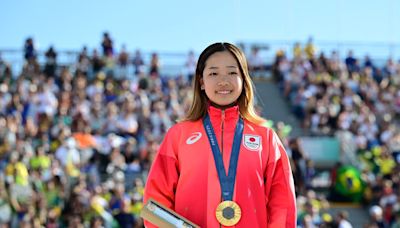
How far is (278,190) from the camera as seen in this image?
4.44 meters

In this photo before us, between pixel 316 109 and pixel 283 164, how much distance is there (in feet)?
44.3

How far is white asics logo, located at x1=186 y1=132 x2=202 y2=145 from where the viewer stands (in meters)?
4.48

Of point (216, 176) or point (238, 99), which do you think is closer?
point (216, 176)

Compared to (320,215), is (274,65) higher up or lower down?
higher up

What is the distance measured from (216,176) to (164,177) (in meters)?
0.30

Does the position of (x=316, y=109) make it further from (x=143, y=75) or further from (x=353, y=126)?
(x=143, y=75)

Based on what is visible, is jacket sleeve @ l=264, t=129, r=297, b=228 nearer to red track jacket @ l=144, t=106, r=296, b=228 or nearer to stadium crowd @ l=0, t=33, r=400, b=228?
red track jacket @ l=144, t=106, r=296, b=228

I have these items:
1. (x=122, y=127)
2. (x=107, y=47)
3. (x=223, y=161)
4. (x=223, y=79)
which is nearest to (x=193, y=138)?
(x=223, y=161)

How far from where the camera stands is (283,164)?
4.50 metres

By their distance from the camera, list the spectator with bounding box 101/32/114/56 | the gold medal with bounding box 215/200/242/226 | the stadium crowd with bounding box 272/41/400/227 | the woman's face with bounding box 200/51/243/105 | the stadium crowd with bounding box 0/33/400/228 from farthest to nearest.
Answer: the spectator with bounding box 101/32/114/56 → the stadium crowd with bounding box 272/41/400/227 → the stadium crowd with bounding box 0/33/400/228 → the woman's face with bounding box 200/51/243/105 → the gold medal with bounding box 215/200/242/226

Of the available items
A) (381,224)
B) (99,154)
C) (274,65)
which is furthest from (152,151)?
(274,65)

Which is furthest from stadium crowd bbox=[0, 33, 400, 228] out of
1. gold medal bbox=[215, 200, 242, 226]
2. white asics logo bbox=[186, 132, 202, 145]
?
gold medal bbox=[215, 200, 242, 226]

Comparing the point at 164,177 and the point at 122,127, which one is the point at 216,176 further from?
the point at 122,127

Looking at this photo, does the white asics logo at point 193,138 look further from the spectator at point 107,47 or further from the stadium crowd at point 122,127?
the spectator at point 107,47
